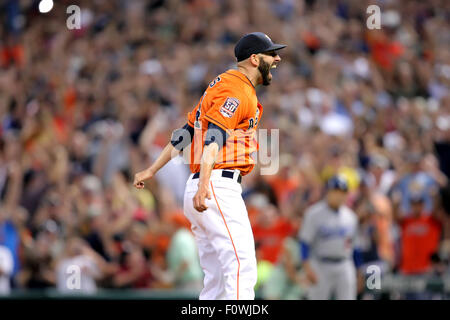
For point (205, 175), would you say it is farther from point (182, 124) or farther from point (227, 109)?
point (182, 124)

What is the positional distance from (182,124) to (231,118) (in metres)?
5.80

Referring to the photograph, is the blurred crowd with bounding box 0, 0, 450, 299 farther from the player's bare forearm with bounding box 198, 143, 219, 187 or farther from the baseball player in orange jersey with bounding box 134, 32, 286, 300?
the player's bare forearm with bounding box 198, 143, 219, 187

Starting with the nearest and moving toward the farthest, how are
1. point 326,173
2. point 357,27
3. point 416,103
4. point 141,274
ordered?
1. point 141,274
2. point 326,173
3. point 416,103
4. point 357,27

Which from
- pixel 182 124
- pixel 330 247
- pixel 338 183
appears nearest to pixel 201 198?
pixel 338 183

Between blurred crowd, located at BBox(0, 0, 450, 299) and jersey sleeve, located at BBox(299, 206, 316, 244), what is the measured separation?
0.82 feet

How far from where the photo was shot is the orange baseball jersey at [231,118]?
5375 millimetres

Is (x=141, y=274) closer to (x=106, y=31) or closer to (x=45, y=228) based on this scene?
(x=45, y=228)

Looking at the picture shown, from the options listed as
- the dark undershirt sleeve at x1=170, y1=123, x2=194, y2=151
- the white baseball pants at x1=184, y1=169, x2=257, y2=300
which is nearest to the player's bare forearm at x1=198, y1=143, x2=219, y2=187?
the white baseball pants at x1=184, y1=169, x2=257, y2=300

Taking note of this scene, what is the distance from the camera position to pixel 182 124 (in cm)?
1113

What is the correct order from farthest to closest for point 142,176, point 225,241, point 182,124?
point 182,124
point 142,176
point 225,241

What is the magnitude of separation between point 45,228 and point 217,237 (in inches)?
182

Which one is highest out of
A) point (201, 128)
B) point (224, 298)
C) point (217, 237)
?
point (201, 128)

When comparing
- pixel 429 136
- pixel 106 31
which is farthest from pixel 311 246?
pixel 106 31

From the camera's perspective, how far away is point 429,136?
1087 cm
